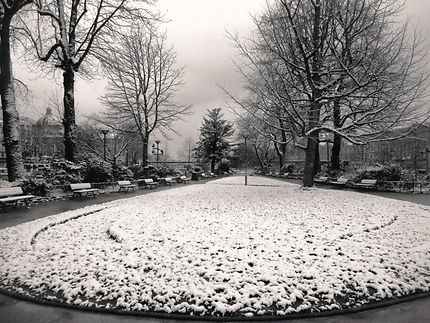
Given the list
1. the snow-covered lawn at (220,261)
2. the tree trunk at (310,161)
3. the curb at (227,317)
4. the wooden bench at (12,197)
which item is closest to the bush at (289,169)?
the tree trunk at (310,161)

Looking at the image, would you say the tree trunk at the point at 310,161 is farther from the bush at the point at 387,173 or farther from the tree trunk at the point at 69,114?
the tree trunk at the point at 69,114

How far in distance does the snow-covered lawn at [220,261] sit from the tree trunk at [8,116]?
27.6 feet

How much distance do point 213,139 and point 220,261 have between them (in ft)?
134

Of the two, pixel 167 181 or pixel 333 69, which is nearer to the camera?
pixel 333 69

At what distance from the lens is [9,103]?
1430 centimetres

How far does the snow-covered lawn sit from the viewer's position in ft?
12.2

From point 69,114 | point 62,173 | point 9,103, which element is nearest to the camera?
point 9,103

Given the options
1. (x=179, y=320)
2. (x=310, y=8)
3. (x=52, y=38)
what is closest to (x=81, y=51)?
(x=52, y=38)

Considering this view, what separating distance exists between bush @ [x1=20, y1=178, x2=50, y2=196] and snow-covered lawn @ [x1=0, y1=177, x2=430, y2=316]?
629cm

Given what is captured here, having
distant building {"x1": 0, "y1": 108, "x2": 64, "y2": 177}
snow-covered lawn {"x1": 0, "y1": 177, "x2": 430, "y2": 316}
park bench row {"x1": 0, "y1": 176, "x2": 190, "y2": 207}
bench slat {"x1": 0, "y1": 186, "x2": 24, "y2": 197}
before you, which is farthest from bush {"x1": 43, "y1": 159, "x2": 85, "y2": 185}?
distant building {"x1": 0, "y1": 108, "x2": 64, "y2": 177}

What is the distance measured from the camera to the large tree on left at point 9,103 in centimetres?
1407

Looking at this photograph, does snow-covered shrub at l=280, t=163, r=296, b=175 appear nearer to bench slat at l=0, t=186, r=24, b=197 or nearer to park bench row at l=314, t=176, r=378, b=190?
park bench row at l=314, t=176, r=378, b=190

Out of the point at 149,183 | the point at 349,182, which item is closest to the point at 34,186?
the point at 149,183

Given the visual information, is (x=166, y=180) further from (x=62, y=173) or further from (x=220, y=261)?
(x=220, y=261)
